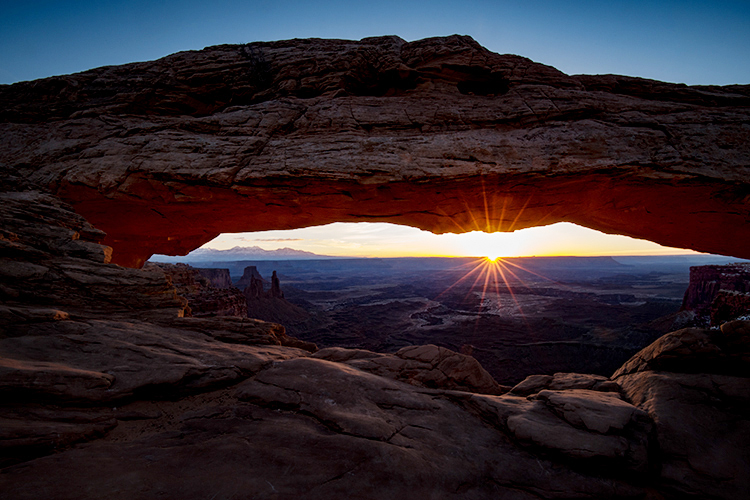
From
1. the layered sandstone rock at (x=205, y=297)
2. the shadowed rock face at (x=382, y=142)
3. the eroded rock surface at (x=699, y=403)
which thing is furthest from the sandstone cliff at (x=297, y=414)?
the layered sandstone rock at (x=205, y=297)

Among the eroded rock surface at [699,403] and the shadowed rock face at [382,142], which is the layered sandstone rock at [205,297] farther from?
→ the eroded rock surface at [699,403]

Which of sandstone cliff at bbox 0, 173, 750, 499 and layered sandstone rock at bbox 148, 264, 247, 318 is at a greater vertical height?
sandstone cliff at bbox 0, 173, 750, 499

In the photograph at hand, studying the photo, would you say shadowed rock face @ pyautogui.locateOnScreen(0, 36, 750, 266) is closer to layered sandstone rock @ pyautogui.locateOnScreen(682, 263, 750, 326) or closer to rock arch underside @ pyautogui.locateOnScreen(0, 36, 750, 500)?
rock arch underside @ pyautogui.locateOnScreen(0, 36, 750, 500)

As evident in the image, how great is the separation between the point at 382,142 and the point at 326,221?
389 centimetres

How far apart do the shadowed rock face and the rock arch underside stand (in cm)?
7

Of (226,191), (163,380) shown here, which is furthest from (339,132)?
(163,380)

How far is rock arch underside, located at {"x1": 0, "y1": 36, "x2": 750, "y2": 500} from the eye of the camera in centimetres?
372

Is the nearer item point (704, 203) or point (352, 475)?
point (352, 475)

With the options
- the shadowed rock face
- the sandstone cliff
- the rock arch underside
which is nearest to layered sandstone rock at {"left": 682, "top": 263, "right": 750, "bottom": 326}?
the shadowed rock face

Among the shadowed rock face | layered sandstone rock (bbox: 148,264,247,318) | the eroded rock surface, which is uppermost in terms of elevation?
the shadowed rock face

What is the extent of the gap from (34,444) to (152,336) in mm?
2852

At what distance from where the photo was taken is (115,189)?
7977 mm

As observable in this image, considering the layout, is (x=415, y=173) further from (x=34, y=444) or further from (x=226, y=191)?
(x=34, y=444)

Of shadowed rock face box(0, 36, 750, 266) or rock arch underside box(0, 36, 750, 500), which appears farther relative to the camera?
shadowed rock face box(0, 36, 750, 266)
